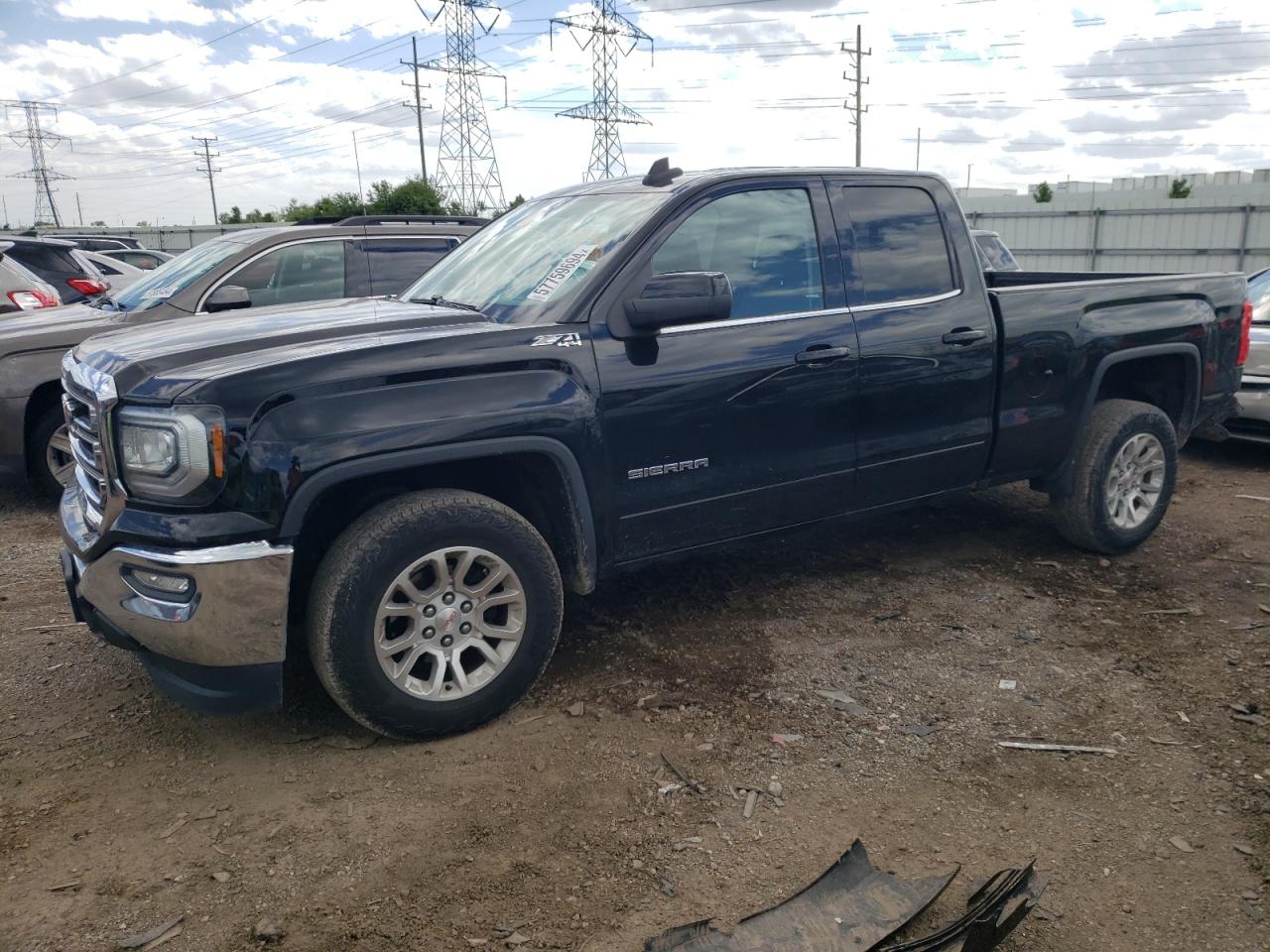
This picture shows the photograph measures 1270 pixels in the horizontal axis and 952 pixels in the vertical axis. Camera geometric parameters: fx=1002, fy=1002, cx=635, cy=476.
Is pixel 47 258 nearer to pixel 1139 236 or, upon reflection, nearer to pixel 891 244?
pixel 891 244

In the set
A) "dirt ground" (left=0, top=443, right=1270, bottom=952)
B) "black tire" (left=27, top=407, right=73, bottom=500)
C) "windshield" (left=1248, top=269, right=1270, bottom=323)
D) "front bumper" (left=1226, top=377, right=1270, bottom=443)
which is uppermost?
"windshield" (left=1248, top=269, right=1270, bottom=323)

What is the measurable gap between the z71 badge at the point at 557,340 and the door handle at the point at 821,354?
3.20 ft

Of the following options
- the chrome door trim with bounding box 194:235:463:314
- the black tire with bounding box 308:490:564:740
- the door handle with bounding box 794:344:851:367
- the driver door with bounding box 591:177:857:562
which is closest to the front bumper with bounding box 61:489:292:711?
the black tire with bounding box 308:490:564:740

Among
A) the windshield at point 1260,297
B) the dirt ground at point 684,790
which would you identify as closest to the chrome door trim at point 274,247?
the dirt ground at point 684,790

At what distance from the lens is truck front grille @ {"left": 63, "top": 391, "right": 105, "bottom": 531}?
3.33 m

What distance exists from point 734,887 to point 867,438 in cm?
219

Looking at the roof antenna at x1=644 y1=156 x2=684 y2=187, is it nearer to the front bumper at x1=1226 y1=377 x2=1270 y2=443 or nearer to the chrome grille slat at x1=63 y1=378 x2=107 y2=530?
the chrome grille slat at x1=63 y1=378 x2=107 y2=530

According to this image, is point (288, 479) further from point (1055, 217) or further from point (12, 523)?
point (1055, 217)

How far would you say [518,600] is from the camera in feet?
11.5

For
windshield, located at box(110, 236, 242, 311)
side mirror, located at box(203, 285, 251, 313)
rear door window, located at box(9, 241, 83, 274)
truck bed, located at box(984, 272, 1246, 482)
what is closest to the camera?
truck bed, located at box(984, 272, 1246, 482)

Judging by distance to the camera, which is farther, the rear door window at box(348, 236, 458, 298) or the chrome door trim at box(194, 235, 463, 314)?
the rear door window at box(348, 236, 458, 298)

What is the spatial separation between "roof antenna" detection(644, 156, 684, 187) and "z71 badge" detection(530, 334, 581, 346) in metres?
0.99

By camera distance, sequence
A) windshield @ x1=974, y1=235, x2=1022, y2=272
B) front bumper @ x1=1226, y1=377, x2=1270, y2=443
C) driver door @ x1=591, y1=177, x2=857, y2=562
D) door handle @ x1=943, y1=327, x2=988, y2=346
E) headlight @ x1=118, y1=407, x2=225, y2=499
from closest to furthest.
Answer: headlight @ x1=118, y1=407, x2=225, y2=499
driver door @ x1=591, y1=177, x2=857, y2=562
door handle @ x1=943, y1=327, x2=988, y2=346
front bumper @ x1=1226, y1=377, x2=1270, y2=443
windshield @ x1=974, y1=235, x2=1022, y2=272

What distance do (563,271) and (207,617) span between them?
1.81 meters
